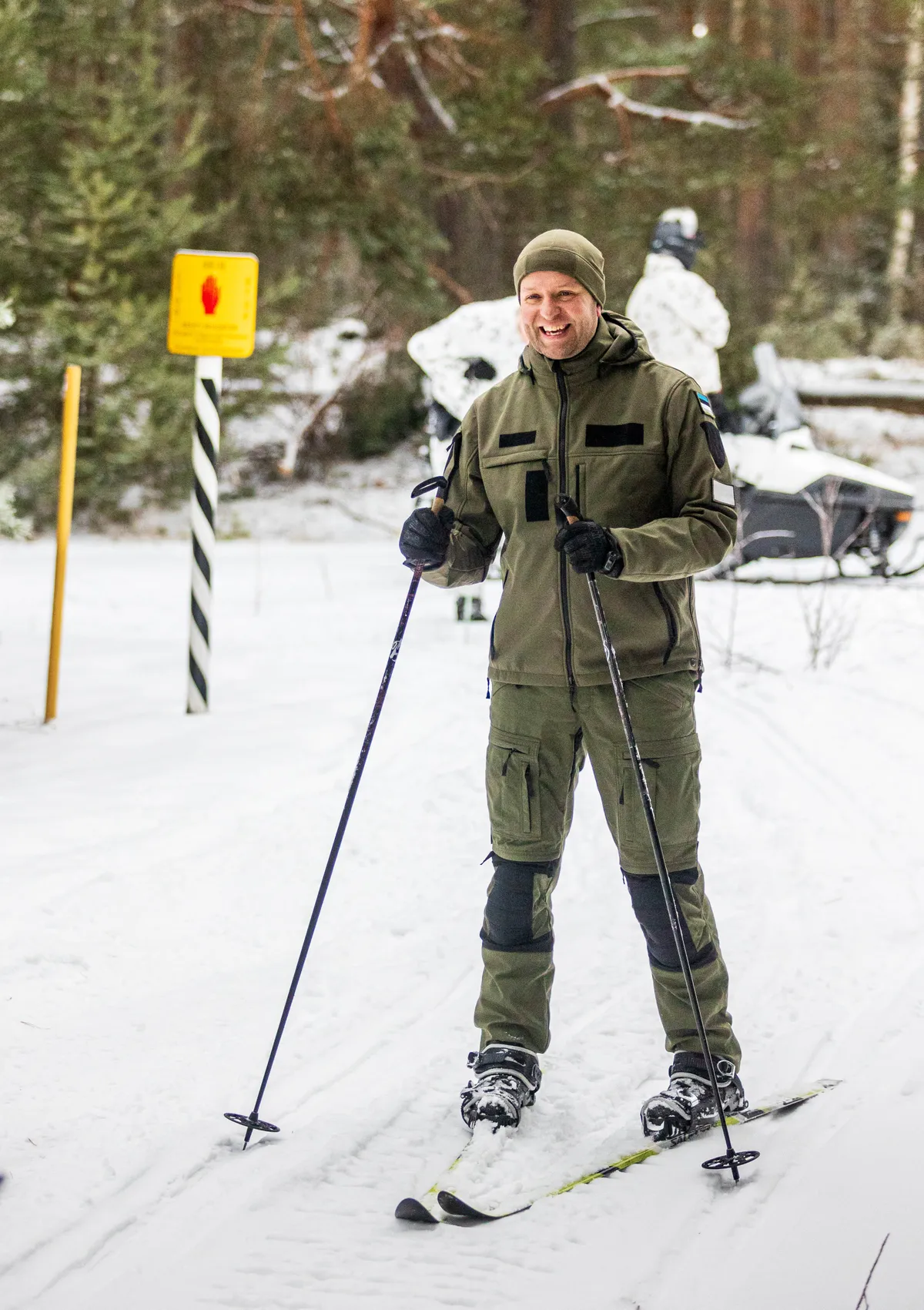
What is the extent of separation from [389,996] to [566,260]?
2036mm

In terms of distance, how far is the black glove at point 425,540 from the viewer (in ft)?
9.55

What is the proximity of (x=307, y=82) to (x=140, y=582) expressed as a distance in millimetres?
7019

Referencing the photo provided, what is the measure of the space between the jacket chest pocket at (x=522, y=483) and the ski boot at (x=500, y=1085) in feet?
3.91

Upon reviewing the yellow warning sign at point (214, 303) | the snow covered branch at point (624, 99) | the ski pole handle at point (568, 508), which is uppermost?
the snow covered branch at point (624, 99)

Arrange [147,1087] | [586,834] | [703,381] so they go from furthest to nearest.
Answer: [703,381], [586,834], [147,1087]

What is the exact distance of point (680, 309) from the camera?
864 cm

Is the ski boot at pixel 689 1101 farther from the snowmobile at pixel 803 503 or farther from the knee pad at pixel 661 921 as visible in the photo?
the snowmobile at pixel 803 503

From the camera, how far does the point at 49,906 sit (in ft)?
13.5

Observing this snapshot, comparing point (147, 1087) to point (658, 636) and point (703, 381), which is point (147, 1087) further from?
point (703, 381)

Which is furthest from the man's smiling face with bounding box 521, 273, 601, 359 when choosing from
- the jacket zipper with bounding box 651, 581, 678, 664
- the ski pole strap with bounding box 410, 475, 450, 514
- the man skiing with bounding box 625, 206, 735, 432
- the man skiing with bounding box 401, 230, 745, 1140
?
the man skiing with bounding box 625, 206, 735, 432

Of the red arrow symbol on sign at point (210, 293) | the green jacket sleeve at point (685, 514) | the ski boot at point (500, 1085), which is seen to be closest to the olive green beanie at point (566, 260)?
the green jacket sleeve at point (685, 514)

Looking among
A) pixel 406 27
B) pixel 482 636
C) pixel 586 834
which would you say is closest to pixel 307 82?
pixel 406 27

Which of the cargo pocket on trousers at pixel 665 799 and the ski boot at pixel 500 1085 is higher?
the cargo pocket on trousers at pixel 665 799

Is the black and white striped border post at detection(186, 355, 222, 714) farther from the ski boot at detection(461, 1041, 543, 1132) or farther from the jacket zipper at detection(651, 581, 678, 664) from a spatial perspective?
the jacket zipper at detection(651, 581, 678, 664)
